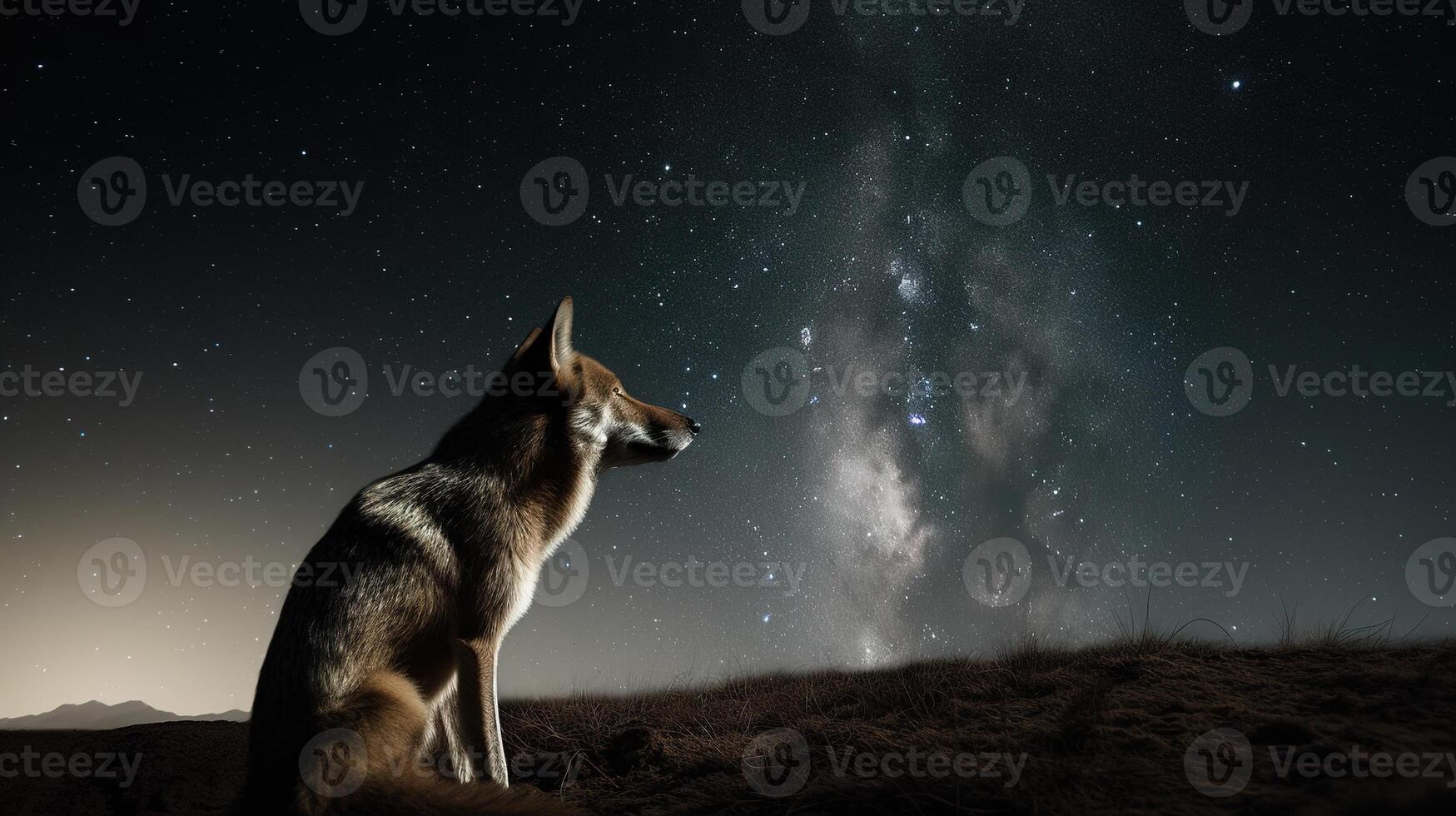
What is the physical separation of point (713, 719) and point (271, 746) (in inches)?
171

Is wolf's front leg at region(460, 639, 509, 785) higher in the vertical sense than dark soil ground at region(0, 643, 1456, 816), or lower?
higher

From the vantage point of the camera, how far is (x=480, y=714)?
4812 mm

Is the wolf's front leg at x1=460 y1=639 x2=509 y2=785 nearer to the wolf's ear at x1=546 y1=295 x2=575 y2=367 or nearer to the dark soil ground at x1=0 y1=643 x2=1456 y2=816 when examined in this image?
the dark soil ground at x1=0 y1=643 x2=1456 y2=816

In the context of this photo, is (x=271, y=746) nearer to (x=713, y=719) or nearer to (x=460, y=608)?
(x=460, y=608)

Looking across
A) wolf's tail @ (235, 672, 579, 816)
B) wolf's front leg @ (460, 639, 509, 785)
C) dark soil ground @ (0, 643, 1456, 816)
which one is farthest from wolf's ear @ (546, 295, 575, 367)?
dark soil ground @ (0, 643, 1456, 816)

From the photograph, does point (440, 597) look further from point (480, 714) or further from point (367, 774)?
point (367, 774)

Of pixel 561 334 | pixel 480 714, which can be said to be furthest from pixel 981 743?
pixel 561 334

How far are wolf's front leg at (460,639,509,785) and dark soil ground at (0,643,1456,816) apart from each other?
0.89 meters

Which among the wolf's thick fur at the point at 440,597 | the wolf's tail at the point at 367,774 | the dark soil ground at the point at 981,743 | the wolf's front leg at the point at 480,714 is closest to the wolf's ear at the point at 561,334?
the wolf's thick fur at the point at 440,597

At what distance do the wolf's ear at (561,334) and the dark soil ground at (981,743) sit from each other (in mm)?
3742

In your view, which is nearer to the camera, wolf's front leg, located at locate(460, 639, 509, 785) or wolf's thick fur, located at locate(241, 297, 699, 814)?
wolf's thick fur, located at locate(241, 297, 699, 814)

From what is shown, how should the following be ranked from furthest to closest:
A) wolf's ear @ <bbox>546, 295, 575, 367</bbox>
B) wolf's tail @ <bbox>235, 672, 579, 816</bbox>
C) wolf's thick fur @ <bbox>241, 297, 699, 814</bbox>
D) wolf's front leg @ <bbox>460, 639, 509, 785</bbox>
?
1. wolf's ear @ <bbox>546, 295, 575, 367</bbox>
2. wolf's front leg @ <bbox>460, 639, 509, 785</bbox>
3. wolf's thick fur @ <bbox>241, 297, 699, 814</bbox>
4. wolf's tail @ <bbox>235, 672, 579, 816</bbox>

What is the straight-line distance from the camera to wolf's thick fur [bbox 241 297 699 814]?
414 centimetres

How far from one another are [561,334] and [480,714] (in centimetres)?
316
